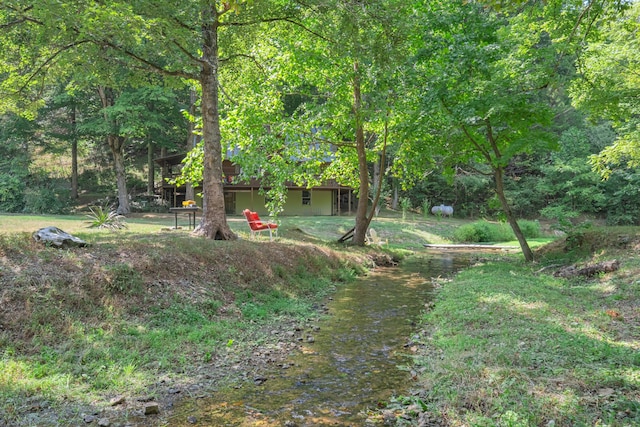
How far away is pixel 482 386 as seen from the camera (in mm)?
4301

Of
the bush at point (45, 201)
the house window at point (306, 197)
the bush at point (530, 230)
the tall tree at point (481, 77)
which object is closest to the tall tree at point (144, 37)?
the tall tree at point (481, 77)

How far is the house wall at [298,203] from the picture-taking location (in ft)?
117

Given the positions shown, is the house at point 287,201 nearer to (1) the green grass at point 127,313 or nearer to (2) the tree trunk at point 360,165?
(2) the tree trunk at point 360,165

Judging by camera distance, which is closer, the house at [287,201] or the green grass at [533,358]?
the green grass at [533,358]

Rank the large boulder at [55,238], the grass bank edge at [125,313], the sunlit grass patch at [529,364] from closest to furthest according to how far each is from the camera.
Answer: the sunlit grass patch at [529,364] < the grass bank edge at [125,313] < the large boulder at [55,238]

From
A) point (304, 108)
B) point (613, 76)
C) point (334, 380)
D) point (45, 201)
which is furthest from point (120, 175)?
point (334, 380)

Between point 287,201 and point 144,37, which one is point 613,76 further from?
point 287,201

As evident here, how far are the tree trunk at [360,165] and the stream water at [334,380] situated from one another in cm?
769

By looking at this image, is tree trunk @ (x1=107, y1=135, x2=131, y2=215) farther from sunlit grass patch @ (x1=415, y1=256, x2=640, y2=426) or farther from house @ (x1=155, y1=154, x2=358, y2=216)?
sunlit grass patch @ (x1=415, y1=256, x2=640, y2=426)

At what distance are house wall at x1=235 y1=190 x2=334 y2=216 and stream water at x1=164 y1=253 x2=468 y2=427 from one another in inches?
1052

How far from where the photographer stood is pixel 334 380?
5.19 m

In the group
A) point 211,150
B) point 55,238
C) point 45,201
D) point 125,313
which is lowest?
point 125,313

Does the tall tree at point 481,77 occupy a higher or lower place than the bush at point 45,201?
higher

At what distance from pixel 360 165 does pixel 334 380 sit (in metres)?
12.0
